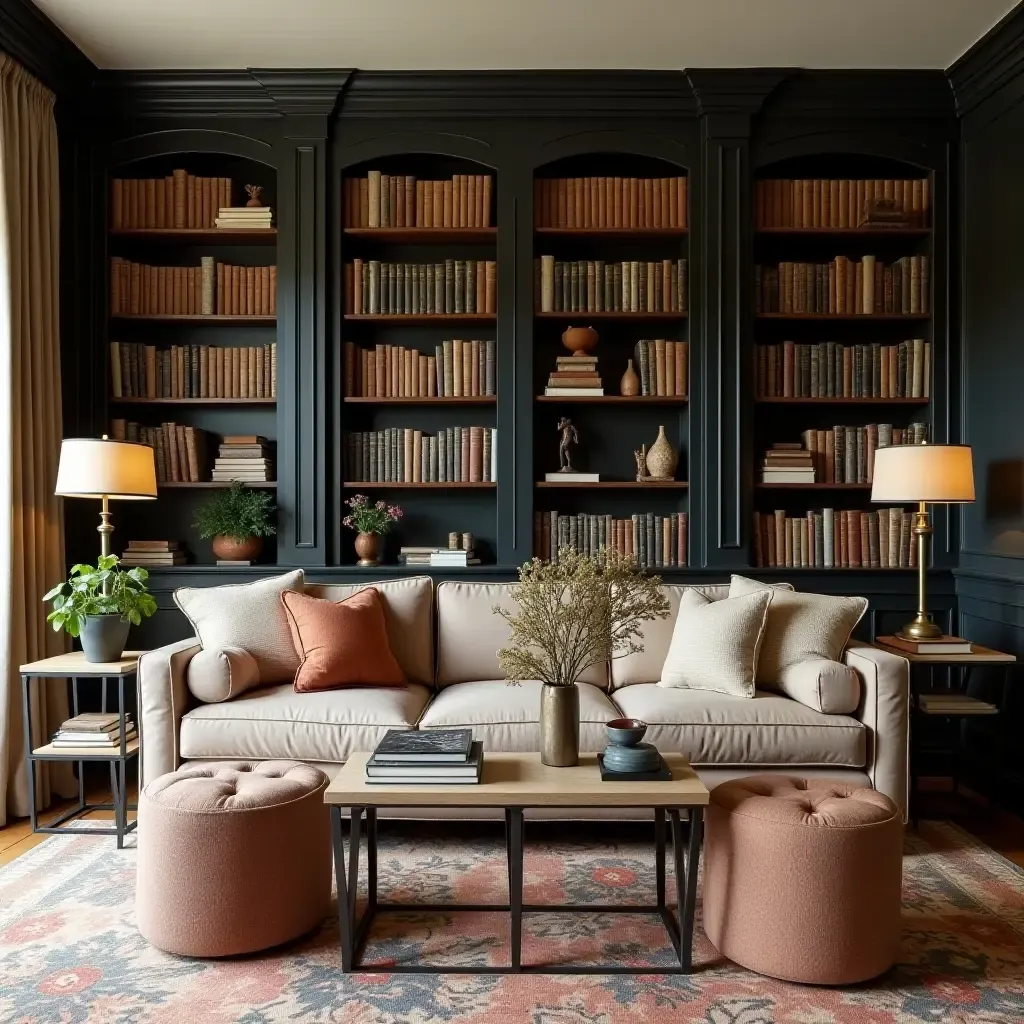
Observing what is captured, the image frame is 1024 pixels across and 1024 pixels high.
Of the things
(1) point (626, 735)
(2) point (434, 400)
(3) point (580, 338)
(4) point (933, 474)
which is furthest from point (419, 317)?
(1) point (626, 735)

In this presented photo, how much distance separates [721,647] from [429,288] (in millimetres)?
2146

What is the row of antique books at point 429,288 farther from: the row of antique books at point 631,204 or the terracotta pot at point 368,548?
the terracotta pot at point 368,548

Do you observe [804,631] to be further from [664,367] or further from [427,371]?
[427,371]

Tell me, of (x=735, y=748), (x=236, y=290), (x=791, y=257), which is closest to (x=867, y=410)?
(x=791, y=257)

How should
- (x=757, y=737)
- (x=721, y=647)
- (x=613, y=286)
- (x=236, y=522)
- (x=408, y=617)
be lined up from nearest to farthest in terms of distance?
(x=757, y=737), (x=721, y=647), (x=408, y=617), (x=236, y=522), (x=613, y=286)

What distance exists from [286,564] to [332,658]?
100 cm

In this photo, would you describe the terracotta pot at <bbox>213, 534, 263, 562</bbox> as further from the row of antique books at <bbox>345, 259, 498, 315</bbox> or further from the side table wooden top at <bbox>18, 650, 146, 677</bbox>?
the row of antique books at <bbox>345, 259, 498, 315</bbox>

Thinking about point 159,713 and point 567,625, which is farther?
point 159,713

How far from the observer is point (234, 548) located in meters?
4.28

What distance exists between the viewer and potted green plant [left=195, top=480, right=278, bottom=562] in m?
4.25

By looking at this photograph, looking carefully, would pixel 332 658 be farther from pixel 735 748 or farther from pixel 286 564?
pixel 735 748

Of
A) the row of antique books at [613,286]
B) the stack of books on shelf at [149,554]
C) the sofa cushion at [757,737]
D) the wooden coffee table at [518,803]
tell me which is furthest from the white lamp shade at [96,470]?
the sofa cushion at [757,737]

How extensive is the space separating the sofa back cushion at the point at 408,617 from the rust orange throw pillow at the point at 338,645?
14 cm

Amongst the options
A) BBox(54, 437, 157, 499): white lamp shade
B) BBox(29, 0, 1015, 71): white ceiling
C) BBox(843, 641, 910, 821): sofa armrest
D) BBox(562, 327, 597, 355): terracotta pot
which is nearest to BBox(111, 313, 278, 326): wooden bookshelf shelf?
BBox(54, 437, 157, 499): white lamp shade
